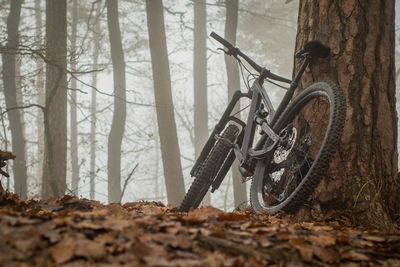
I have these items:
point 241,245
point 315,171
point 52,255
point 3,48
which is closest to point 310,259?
point 241,245

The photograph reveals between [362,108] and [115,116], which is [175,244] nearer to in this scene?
[362,108]

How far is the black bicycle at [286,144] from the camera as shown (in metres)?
2.88

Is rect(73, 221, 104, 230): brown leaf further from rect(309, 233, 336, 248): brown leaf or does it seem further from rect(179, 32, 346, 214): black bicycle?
rect(179, 32, 346, 214): black bicycle

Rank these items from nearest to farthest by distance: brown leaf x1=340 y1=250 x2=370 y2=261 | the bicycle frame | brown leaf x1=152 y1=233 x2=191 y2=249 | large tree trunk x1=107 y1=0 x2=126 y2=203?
brown leaf x1=152 y1=233 x2=191 y2=249
brown leaf x1=340 y1=250 x2=370 y2=261
the bicycle frame
large tree trunk x1=107 y1=0 x2=126 y2=203

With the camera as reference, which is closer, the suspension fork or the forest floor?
the forest floor

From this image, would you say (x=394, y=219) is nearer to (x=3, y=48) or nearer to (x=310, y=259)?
(x=310, y=259)

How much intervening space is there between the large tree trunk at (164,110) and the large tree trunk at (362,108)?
5077 millimetres

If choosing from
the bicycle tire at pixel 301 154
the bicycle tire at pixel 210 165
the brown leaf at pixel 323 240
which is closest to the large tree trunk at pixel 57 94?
the bicycle tire at pixel 210 165

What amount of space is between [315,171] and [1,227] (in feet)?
7.14

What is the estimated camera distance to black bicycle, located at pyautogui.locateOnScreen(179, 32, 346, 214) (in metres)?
2.88

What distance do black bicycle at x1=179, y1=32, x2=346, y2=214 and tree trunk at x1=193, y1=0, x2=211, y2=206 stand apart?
30.8 feet

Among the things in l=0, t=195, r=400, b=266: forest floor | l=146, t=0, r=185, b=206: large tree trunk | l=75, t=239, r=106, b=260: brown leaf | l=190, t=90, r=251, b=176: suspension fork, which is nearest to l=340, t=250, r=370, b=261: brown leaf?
l=0, t=195, r=400, b=266: forest floor

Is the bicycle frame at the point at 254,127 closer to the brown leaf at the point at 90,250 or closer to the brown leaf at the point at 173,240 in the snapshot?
the brown leaf at the point at 173,240

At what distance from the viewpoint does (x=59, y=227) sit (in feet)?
6.50
